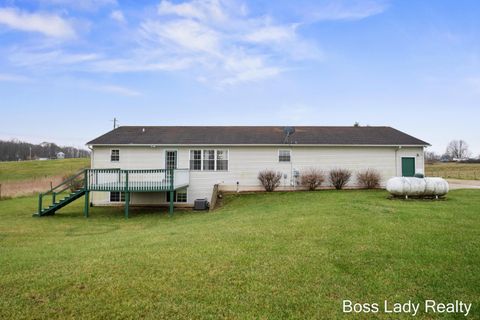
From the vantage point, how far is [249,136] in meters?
20.2

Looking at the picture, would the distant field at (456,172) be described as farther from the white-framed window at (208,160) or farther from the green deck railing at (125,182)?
the green deck railing at (125,182)

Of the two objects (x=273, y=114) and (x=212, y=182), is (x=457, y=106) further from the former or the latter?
(x=212, y=182)

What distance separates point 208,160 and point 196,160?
0.75 metres

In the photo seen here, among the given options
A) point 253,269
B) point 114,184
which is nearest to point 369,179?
point 114,184

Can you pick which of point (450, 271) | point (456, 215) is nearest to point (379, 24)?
point (456, 215)

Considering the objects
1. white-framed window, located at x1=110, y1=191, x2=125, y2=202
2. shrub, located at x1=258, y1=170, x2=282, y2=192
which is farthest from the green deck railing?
shrub, located at x1=258, y1=170, x2=282, y2=192

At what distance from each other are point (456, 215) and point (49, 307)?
11594 millimetres

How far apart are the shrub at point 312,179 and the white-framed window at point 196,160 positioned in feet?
21.1

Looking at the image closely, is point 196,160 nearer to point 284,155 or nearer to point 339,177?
point 284,155

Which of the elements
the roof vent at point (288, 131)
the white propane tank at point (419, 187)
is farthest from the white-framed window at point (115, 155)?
the white propane tank at point (419, 187)

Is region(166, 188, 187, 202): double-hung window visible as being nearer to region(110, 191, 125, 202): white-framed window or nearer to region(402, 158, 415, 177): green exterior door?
region(110, 191, 125, 202): white-framed window

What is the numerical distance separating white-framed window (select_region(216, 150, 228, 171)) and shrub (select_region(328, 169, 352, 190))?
6552 mm

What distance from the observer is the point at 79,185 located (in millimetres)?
28000

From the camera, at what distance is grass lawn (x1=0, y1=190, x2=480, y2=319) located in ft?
14.1
